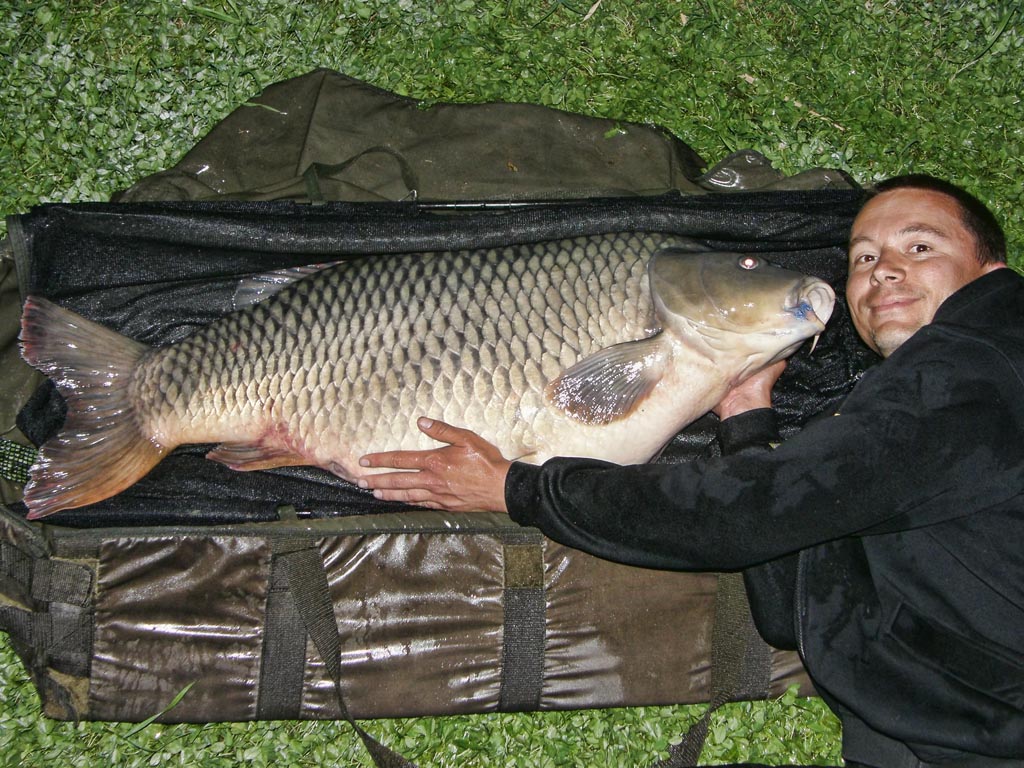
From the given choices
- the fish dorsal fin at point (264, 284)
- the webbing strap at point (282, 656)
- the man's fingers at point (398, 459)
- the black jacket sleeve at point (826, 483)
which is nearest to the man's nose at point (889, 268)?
the black jacket sleeve at point (826, 483)

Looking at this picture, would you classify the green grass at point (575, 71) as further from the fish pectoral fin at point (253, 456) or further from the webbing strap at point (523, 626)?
the webbing strap at point (523, 626)

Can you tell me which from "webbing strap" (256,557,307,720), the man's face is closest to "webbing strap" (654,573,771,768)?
the man's face

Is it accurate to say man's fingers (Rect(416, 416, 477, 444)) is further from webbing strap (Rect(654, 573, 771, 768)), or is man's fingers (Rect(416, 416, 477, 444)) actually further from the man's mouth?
the man's mouth

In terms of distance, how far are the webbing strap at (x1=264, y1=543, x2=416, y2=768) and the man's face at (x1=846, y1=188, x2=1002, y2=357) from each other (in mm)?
1594

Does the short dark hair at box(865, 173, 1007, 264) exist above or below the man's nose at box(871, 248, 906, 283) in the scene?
above

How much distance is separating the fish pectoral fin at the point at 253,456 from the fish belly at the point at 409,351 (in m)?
0.04

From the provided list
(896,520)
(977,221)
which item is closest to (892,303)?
(977,221)

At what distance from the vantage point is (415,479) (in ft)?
7.38

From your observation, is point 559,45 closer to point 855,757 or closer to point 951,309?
point 951,309

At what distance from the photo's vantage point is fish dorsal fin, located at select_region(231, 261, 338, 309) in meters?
2.48

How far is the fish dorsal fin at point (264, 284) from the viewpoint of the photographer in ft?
8.14

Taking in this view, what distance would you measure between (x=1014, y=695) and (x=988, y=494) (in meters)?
0.47

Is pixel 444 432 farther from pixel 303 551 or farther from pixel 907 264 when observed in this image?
pixel 907 264

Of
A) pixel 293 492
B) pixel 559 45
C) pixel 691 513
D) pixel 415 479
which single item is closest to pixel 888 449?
pixel 691 513
